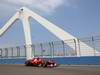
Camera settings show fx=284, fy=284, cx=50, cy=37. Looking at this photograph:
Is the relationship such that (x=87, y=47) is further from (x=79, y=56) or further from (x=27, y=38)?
(x=27, y=38)

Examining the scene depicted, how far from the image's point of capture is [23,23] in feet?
202

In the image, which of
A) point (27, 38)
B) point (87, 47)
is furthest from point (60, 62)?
point (27, 38)

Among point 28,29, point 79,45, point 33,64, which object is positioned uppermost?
point 28,29

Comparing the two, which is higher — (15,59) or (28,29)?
(28,29)

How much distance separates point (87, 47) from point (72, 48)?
3283 millimetres

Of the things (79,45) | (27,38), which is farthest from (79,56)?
(27,38)

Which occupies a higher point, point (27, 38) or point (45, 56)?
point (27, 38)

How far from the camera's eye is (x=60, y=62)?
36719 millimetres

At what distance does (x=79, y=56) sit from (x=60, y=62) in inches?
183

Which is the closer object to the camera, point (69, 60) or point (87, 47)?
point (87, 47)

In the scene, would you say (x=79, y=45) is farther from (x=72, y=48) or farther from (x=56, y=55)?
(x=56, y=55)

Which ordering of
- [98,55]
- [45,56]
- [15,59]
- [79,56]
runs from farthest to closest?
1. [15,59]
2. [45,56]
3. [79,56]
4. [98,55]

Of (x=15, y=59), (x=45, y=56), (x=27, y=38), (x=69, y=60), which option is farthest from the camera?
(x=27, y=38)

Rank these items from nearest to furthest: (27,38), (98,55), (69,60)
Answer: (98,55) → (69,60) → (27,38)
